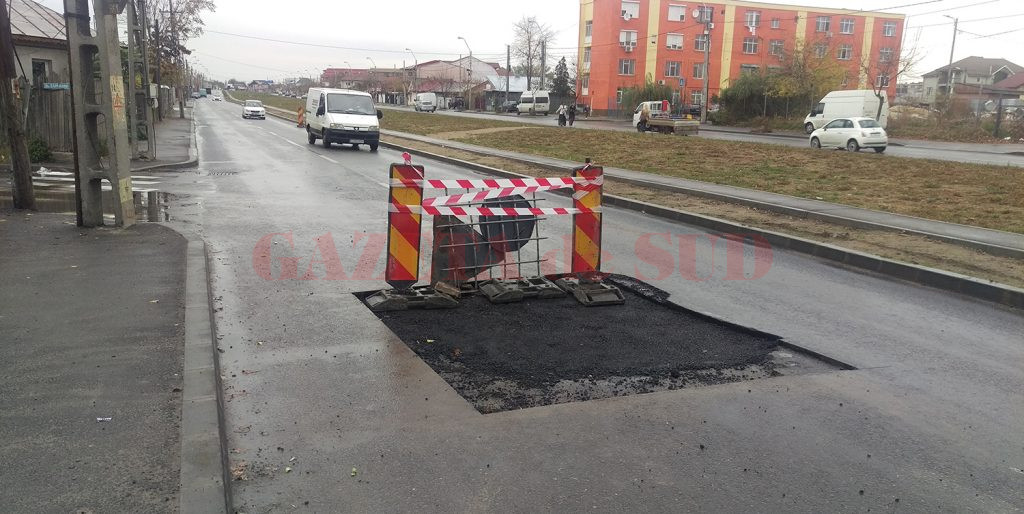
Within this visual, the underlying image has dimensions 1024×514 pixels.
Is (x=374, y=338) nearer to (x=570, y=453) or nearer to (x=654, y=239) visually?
(x=570, y=453)

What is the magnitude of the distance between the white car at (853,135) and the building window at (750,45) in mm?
52999

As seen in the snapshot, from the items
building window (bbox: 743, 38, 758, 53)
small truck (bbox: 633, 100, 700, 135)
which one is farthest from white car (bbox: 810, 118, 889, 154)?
building window (bbox: 743, 38, 758, 53)

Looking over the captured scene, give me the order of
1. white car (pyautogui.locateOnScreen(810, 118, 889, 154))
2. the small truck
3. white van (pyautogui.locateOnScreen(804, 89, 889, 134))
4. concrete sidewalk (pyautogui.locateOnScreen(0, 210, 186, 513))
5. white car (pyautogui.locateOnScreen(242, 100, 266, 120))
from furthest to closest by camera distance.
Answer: white car (pyautogui.locateOnScreen(242, 100, 266, 120)) → white van (pyautogui.locateOnScreen(804, 89, 889, 134)) → the small truck → white car (pyautogui.locateOnScreen(810, 118, 889, 154)) → concrete sidewalk (pyautogui.locateOnScreen(0, 210, 186, 513))

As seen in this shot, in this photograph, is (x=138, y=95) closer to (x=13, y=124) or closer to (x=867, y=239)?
(x=13, y=124)

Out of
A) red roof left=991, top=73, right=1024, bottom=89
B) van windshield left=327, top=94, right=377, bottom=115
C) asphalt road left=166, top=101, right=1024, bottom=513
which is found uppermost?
red roof left=991, top=73, right=1024, bottom=89

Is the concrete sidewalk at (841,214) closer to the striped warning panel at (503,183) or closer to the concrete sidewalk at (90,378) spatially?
the striped warning panel at (503,183)

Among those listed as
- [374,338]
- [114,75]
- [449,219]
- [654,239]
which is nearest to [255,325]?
[374,338]

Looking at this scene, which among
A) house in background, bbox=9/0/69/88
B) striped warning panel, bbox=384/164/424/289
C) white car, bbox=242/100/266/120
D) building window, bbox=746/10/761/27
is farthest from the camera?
building window, bbox=746/10/761/27

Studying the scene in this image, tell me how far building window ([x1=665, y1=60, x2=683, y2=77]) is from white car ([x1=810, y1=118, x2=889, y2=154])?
5184 centimetres

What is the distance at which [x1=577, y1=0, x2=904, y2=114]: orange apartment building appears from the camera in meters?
77.7

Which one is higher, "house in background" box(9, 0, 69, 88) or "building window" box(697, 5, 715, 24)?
"building window" box(697, 5, 715, 24)

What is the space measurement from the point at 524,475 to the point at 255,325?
324 centimetres

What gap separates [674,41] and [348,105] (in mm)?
59630

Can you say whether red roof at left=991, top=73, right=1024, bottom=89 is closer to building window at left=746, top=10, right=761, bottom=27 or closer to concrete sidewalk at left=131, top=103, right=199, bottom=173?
building window at left=746, top=10, right=761, bottom=27
